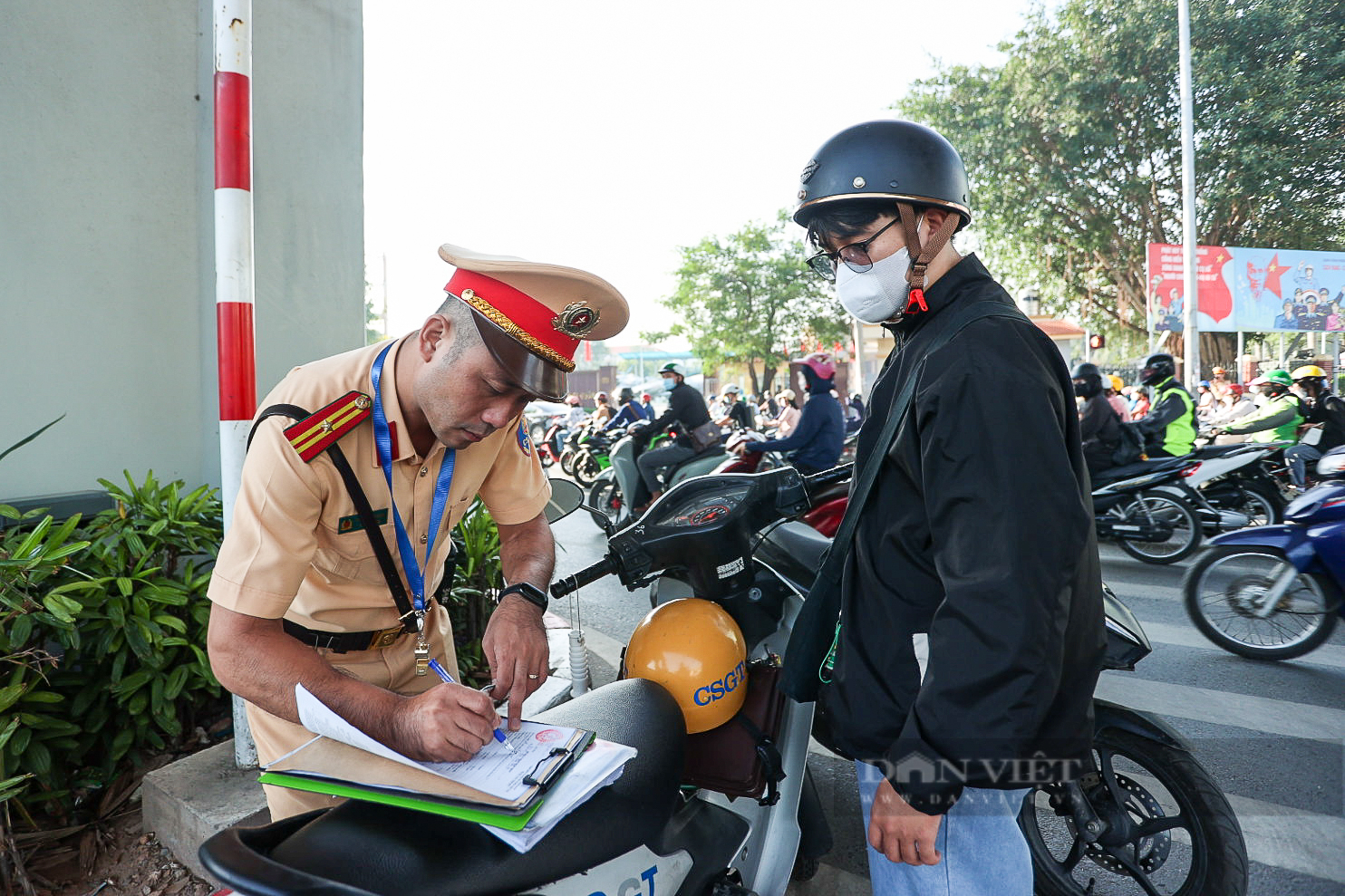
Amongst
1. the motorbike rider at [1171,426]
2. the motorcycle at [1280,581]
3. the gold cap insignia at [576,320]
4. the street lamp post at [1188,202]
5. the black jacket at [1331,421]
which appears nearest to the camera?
the gold cap insignia at [576,320]

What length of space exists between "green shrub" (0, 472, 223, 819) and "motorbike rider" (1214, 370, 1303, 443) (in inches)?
328

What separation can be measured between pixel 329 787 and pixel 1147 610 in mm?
5551

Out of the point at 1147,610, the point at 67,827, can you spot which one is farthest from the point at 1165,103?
the point at 67,827

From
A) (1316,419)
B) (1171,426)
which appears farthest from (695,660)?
(1316,419)

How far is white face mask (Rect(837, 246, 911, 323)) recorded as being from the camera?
1495mm

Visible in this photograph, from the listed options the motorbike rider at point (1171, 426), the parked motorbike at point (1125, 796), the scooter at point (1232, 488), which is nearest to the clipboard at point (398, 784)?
the parked motorbike at point (1125, 796)

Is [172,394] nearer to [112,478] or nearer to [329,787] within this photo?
[112,478]

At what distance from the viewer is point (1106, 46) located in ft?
58.4

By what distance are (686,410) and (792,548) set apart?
21.2 feet

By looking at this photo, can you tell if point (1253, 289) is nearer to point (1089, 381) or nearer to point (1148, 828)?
point (1089, 381)

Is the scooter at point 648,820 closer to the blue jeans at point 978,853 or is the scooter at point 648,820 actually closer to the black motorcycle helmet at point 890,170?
the blue jeans at point 978,853

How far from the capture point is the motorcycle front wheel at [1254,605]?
4.25 m

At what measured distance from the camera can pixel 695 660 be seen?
163cm

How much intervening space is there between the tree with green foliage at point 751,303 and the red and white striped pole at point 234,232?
25.0 m
